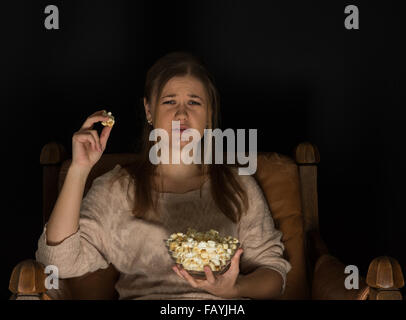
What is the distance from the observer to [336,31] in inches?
88.7

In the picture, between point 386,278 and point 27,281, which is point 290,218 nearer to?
point 386,278

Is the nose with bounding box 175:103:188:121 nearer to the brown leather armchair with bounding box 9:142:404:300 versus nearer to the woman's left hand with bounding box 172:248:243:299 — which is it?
the brown leather armchair with bounding box 9:142:404:300

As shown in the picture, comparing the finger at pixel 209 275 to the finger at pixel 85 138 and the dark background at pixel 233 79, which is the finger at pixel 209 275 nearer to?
the finger at pixel 85 138

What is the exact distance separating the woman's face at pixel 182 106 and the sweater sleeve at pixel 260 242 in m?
0.28

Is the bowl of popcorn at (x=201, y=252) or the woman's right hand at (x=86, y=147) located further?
the woman's right hand at (x=86, y=147)

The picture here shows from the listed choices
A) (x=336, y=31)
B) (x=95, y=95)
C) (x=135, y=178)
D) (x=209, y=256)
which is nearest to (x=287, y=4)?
(x=336, y=31)

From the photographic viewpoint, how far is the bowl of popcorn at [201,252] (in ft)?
4.66

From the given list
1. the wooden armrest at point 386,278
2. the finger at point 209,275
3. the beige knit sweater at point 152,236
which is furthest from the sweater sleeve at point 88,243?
the wooden armrest at point 386,278

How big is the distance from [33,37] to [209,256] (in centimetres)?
123

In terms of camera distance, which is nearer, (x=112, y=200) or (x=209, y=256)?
(x=209, y=256)

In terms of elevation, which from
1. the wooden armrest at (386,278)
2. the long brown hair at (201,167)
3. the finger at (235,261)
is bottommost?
the wooden armrest at (386,278)

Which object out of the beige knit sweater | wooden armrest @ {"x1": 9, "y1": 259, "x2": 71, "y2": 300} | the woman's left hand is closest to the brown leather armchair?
the beige knit sweater

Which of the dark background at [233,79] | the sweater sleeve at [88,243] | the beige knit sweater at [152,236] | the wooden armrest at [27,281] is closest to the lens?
the wooden armrest at [27,281]

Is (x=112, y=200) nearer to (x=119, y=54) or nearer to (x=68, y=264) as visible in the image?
(x=68, y=264)
